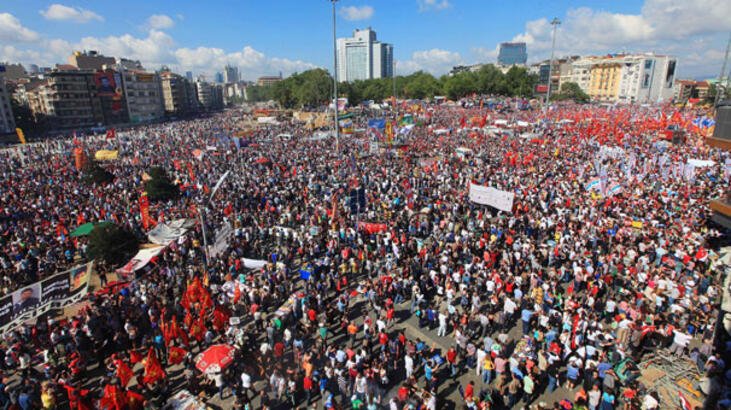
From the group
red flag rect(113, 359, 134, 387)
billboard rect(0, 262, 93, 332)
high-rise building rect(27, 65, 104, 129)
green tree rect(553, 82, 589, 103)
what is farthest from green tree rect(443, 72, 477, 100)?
red flag rect(113, 359, 134, 387)

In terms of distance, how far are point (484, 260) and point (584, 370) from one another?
5.58m

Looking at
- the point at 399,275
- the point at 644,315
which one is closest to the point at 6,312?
the point at 399,275

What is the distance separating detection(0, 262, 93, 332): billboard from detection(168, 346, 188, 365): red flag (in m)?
3.26

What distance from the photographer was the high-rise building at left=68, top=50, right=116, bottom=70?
91.5 meters

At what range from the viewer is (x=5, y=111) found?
64312 millimetres

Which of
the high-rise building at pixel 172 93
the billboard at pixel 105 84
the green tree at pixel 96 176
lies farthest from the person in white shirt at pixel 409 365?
the high-rise building at pixel 172 93

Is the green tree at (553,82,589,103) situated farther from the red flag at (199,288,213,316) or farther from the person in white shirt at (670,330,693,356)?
the red flag at (199,288,213,316)

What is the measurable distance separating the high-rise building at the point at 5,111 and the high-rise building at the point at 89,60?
1145 inches

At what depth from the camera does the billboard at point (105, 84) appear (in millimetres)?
77062

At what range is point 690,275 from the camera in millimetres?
13117

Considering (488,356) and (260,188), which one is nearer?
(488,356)

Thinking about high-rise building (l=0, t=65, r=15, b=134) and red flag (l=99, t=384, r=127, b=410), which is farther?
high-rise building (l=0, t=65, r=15, b=134)

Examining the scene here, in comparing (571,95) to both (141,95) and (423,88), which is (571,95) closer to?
(423,88)

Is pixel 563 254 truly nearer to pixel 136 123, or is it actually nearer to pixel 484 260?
pixel 484 260
